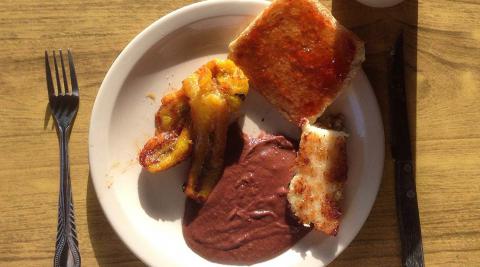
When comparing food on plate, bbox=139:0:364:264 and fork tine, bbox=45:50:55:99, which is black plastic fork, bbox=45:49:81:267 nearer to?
fork tine, bbox=45:50:55:99

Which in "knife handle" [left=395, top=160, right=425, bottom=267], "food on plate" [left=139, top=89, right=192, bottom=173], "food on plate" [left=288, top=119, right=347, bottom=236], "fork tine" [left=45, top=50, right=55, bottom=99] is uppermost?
"fork tine" [left=45, top=50, right=55, bottom=99]

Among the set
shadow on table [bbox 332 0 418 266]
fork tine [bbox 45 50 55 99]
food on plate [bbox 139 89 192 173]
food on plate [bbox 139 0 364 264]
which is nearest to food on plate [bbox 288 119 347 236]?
food on plate [bbox 139 0 364 264]

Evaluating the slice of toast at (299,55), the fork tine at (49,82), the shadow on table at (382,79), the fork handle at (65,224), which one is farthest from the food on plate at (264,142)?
the fork tine at (49,82)

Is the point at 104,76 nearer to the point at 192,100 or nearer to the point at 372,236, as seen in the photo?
the point at 192,100

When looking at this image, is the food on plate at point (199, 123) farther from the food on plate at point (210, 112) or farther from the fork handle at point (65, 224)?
the fork handle at point (65, 224)

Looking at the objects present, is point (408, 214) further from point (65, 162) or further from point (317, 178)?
point (65, 162)

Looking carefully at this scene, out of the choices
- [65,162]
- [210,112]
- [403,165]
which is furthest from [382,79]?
[65,162]

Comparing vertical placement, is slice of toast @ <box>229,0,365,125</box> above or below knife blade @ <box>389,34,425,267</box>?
above

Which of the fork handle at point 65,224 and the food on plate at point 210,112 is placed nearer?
the food on plate at point 210,112
